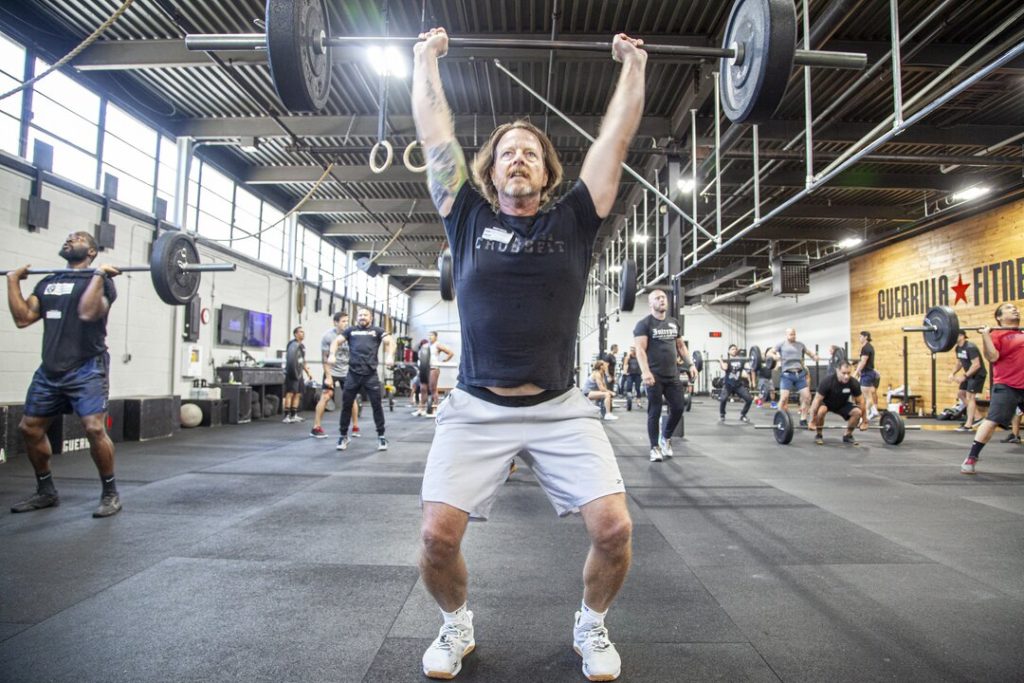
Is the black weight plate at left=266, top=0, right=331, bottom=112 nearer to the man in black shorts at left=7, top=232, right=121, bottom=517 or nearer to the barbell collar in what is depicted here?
the barbell collar

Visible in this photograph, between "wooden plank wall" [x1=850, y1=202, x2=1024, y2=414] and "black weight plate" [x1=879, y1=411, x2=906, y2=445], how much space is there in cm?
385

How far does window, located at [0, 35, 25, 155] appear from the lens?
4.17 meters

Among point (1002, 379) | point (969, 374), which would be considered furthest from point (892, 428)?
point (969, 374)

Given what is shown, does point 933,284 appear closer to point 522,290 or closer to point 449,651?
point 522,290

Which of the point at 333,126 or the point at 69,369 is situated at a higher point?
the point at 333,126

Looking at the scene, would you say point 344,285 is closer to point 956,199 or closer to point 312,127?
point 312,127

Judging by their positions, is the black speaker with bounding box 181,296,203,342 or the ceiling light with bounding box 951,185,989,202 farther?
the ceiling light with bounding box 951,185,989,202

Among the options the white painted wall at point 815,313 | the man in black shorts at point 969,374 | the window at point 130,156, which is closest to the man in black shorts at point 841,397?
the man in black shorts at point 969,374

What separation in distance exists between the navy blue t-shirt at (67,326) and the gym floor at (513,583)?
2.23ft

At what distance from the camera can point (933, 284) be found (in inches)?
350

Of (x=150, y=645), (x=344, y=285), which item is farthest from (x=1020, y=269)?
(x=344, y=285)

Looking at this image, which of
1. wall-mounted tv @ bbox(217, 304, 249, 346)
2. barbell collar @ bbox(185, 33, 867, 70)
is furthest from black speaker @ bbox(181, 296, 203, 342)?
barbell collar @ bbox(185, 33, 867, 70)

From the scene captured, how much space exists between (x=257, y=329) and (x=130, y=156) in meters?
3.13

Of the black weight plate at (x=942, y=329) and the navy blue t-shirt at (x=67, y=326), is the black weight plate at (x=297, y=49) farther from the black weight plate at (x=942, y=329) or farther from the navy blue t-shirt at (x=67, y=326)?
the black weight plate at (x=942, y=329)
